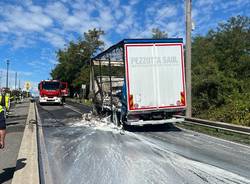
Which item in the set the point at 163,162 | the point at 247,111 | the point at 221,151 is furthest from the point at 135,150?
the point at 247,111

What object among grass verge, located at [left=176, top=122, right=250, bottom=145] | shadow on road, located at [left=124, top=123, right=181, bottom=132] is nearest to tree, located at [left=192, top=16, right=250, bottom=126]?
grass verge, located at [left=176, top=122, right=250, bottom=145]

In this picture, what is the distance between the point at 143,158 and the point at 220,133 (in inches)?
234

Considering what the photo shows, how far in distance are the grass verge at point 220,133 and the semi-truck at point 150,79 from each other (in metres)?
1.43

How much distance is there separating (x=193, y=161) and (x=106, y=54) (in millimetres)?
9035

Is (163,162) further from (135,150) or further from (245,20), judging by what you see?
(245,20)

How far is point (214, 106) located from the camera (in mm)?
20125

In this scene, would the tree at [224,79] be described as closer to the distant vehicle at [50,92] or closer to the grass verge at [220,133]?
the grass verge at [220,133]

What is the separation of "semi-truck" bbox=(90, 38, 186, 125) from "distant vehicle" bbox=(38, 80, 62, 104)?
26188 mm

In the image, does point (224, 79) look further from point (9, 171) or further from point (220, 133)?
point (9, 171)

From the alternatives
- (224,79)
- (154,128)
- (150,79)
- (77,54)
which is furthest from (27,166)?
(77,54)

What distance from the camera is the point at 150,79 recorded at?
13.6 metres

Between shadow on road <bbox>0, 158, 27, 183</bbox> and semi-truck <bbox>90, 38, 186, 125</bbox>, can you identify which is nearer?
shadow on road <bbox>0, 158, 27, 183</bbox>

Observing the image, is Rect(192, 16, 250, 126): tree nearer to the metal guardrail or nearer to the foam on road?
the metal guardrail

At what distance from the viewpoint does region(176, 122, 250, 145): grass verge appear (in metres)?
11.9
